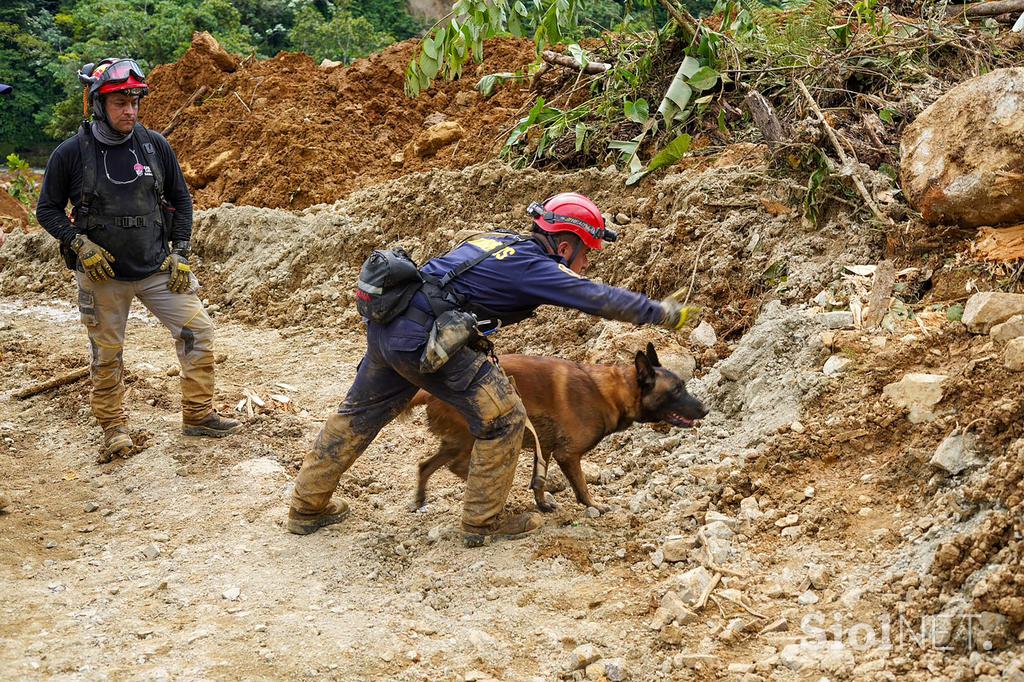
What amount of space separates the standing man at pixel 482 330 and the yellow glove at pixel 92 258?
221 cm

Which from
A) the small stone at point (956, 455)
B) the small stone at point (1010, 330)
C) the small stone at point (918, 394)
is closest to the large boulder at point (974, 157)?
the small stone at point (1010, 330)

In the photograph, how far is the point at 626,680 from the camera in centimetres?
402

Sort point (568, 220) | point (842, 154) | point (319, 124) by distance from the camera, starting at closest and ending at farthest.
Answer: point (568, 220) < point (842, 154) < point (319, 124)

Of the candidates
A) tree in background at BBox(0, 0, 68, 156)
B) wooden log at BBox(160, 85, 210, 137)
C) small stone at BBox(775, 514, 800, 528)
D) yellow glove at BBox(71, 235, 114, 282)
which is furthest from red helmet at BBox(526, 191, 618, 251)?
tree in background at BBox(0, 0, 68, 156)

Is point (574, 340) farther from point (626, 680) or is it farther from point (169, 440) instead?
point (626, 680)

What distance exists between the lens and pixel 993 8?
8.86 meters

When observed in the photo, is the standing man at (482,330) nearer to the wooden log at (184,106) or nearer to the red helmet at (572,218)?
the red helmet at (572,218)

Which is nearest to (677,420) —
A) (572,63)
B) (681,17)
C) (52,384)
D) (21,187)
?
→ (681,17)

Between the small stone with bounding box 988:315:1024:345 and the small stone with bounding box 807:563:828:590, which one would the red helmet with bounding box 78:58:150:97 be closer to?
the small stone with bounding box 807:563:828:590

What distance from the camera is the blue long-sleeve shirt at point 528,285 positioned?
484 cm

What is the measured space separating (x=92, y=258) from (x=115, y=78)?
3.92ft

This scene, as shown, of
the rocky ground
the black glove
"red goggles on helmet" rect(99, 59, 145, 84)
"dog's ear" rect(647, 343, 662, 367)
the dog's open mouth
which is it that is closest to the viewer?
the rocky ground

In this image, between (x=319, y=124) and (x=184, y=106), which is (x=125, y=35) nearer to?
(x=184, y=106)

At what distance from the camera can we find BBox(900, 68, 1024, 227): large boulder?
235 inches
